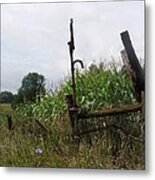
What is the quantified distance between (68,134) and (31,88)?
239 mm

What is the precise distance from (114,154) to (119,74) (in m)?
0.31

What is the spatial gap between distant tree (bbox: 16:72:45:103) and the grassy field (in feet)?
0.09

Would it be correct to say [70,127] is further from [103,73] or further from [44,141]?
[103,73]

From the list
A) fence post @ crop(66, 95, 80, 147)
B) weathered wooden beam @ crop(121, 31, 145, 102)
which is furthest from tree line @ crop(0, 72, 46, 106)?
weathered wooden beam @ crop(121, 31, 145, 102)

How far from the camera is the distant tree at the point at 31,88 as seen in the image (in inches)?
85.0

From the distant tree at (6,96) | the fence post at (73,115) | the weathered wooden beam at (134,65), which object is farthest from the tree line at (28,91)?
the weathered wooden beam at (134,65)

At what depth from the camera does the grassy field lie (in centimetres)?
209

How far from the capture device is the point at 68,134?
2145 millimetres

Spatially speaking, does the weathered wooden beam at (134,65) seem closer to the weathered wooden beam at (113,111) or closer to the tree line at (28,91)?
the weathered wooden beam at (113,111)

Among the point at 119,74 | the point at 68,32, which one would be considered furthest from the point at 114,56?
the point at 68,32

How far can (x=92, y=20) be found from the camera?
6.93 ft

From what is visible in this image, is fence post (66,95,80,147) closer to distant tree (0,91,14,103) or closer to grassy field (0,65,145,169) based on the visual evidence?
grassy field (0,65,145,169)

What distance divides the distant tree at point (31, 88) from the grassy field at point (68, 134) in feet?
0.09

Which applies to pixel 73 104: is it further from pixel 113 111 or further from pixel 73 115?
pixel 113 111
